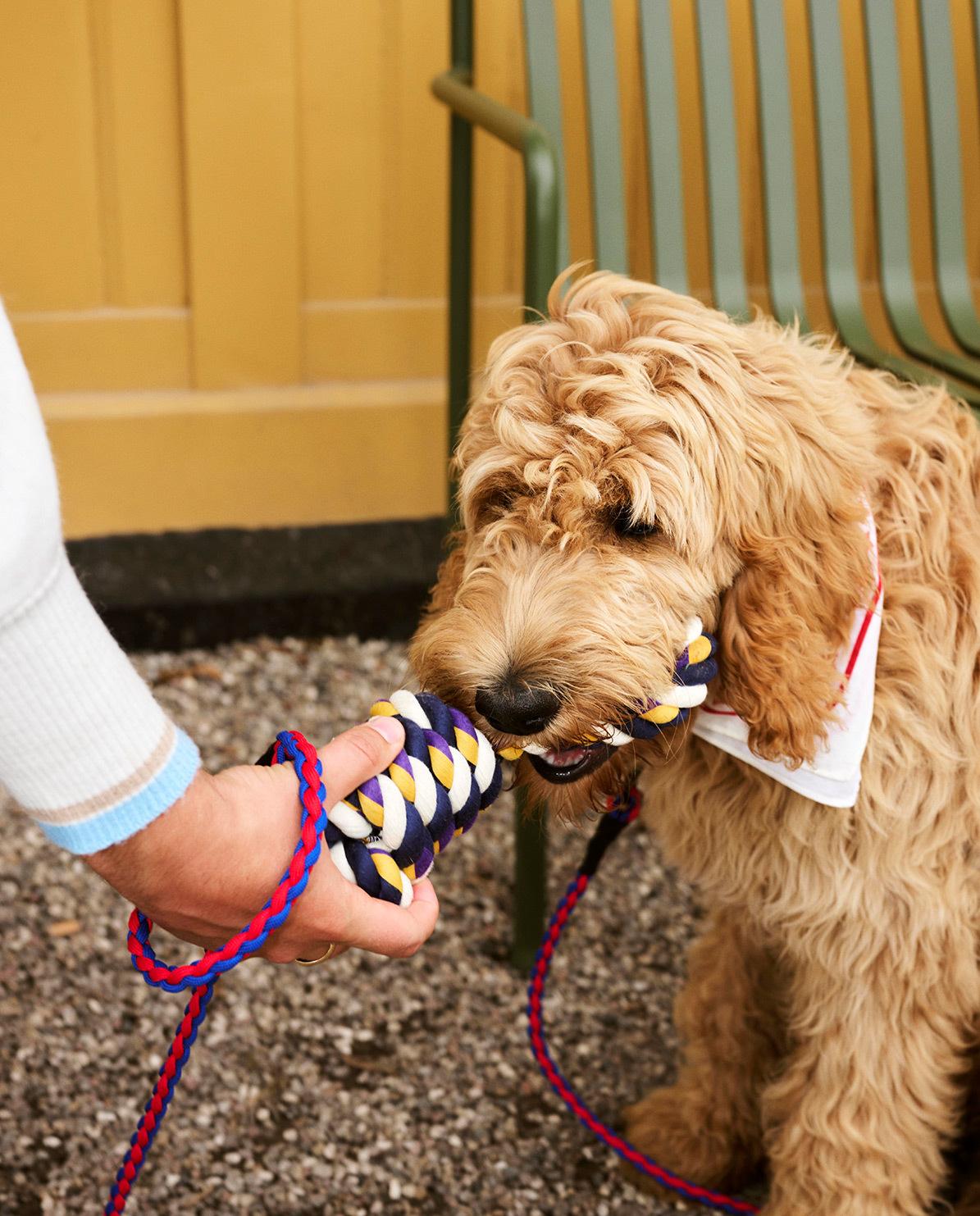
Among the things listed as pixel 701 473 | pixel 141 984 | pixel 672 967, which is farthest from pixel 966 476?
pixel 141 984

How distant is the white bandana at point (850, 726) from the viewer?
1756mm

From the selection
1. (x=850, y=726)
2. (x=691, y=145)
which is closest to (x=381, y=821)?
(x=850, y=726)

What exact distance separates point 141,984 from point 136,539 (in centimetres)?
152

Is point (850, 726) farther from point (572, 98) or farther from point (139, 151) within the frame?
point (139, 151)

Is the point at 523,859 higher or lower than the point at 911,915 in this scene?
lower

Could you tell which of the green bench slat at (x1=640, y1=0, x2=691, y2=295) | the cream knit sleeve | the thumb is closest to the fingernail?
the thumb

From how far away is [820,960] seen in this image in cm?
192

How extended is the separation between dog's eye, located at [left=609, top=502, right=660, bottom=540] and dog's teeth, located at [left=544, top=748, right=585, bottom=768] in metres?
0.27

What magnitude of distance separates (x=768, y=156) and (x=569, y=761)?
1.83 metres

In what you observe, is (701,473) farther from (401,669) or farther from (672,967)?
(401,669)

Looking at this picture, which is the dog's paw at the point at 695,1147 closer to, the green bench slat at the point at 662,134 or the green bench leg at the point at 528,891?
the green bench leg at the point at 528,891

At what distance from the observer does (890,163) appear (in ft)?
9.97

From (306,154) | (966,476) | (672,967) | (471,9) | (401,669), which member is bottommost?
(672,967)

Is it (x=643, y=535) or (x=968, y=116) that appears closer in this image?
(x=643, y=535)
